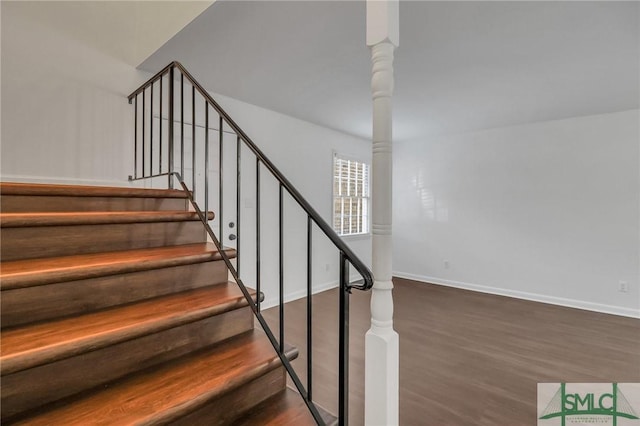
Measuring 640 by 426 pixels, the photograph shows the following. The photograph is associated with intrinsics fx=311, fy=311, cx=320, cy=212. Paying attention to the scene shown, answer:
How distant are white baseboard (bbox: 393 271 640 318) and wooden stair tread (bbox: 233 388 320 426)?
4154 mm

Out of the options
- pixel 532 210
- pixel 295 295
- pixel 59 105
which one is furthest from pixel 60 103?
pixel 532 210

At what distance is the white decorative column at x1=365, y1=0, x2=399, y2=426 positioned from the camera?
116cm

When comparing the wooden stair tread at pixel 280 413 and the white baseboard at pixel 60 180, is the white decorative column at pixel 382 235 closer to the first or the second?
the wooden stair tread at pixel 280 413

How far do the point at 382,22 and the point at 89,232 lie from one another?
65.5 inches

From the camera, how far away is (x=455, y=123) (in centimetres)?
430

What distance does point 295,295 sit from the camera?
4141mm

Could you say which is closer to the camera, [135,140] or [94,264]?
[94,264]

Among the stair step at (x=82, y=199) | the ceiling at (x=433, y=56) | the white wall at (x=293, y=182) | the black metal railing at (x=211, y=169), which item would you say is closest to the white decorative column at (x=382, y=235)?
the black metal railing at (x=211, y=169)

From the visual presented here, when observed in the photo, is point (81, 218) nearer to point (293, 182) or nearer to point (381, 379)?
point (381, 379)

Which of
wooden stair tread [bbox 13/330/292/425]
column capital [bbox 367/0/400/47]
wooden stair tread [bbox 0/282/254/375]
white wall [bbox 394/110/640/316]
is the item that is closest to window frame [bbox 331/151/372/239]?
white wall [bbox 394/110/640/316]

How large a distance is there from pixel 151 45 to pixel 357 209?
3683mm

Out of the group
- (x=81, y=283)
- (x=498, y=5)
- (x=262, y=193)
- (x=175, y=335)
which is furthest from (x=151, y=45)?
(x=498, y=5)

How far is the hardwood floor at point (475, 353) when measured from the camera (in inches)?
76.0

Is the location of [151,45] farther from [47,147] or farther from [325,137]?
[325,137]
